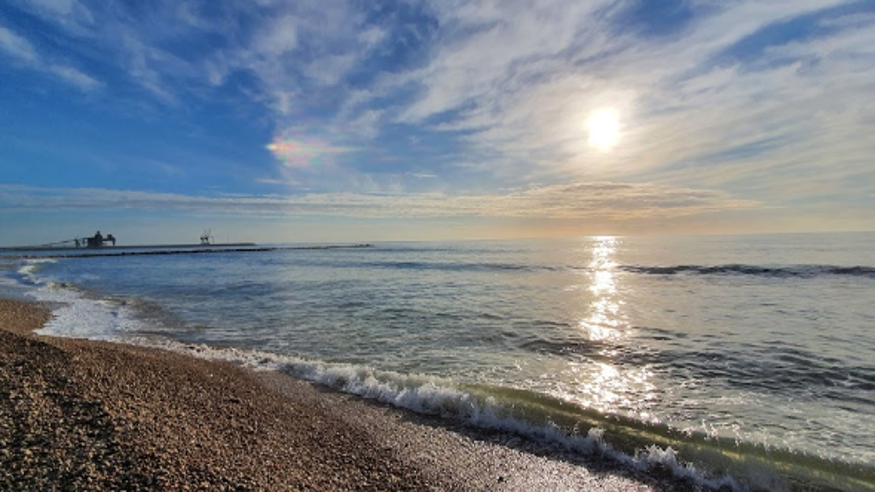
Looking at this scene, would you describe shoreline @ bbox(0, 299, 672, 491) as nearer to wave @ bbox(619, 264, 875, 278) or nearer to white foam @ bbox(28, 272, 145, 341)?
white foam @ bbox(28, 272, 145, 341)

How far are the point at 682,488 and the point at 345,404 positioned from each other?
5196 mm

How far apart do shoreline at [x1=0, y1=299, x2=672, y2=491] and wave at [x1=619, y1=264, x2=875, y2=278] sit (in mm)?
33840

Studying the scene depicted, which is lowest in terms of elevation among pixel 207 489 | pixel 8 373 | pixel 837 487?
pixel 837 487

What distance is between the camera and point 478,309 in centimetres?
1802

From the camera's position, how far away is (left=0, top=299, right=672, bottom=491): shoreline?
3990mm

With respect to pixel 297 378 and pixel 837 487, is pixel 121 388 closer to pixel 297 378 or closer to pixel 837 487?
pixel 297 378

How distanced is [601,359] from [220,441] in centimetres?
883

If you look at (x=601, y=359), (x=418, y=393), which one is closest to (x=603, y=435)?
(x=418, y=393)

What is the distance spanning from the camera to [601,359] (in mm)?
10578

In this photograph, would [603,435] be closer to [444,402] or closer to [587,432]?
[587,432]

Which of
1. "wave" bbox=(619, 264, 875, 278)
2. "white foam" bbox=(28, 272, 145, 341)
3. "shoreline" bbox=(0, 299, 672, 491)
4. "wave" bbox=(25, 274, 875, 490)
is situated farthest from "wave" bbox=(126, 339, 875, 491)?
"wave" bbox=(619, 264, 875, 278)

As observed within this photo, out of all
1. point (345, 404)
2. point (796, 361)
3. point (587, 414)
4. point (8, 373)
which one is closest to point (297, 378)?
point (345, 404)

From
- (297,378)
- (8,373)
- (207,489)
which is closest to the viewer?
(207,489)

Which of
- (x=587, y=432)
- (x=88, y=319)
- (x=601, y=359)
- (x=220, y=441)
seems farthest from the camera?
(x=88, y=319)
